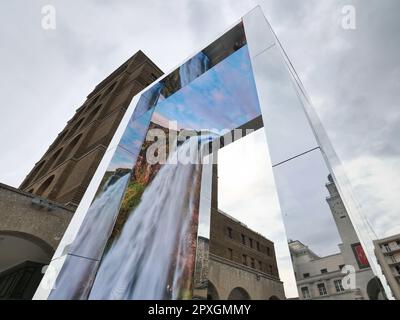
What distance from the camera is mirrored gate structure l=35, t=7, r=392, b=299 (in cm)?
229

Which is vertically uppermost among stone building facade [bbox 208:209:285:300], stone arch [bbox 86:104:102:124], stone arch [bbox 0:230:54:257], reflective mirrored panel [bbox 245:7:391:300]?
stone arch [bbox 86:104:102:124]

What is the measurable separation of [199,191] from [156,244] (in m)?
1.45

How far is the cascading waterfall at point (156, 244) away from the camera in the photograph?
12.4 feet

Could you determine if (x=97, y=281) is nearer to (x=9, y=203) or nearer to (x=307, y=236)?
(x=307, y=236)

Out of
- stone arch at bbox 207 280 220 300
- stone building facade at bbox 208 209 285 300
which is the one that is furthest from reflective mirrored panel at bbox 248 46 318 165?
stone arch at bbox 207 280 220 300

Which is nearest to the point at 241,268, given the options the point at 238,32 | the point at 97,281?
the point at 97,281

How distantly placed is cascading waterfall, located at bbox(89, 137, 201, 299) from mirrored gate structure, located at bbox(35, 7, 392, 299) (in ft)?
0.07

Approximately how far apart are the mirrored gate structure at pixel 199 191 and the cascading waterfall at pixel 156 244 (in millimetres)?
20

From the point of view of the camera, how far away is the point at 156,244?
4.25m

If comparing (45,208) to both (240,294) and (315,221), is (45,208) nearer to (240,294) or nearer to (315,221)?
(315,221)

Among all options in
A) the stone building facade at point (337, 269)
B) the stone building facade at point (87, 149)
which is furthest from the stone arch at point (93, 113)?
the stone building facade at point (337, 269)

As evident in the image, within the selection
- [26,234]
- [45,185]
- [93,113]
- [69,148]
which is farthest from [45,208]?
[93,113]

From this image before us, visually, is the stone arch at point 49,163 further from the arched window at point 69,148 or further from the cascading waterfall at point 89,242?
the cascading waterfall at point 89,242

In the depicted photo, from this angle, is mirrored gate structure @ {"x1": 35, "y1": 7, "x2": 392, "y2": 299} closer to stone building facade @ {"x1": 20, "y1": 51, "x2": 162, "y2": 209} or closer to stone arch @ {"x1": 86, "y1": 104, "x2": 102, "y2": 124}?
stone building facade @ {"x1": 20, "y1": 51, "x2": 162, "y2": 209}
